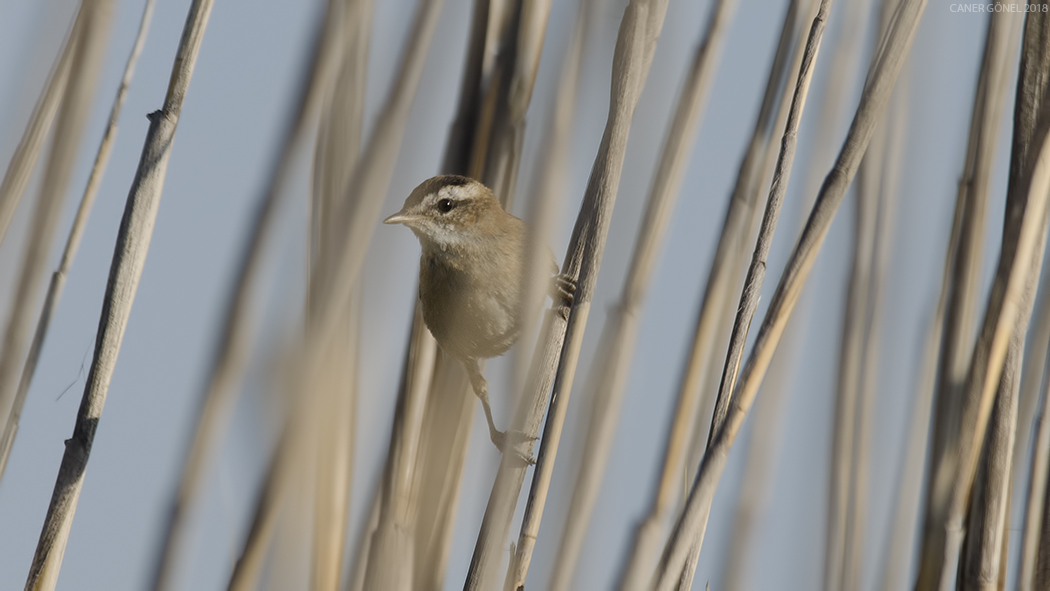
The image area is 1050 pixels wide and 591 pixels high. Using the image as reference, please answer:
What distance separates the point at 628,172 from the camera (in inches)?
61.0

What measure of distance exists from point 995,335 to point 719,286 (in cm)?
52

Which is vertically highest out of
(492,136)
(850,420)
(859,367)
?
(492,136)

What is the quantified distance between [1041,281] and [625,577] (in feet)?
3.40

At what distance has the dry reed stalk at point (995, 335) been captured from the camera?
1.54 metres

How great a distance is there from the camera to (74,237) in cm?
176

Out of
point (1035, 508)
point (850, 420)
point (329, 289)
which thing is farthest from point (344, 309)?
point (1035, 508)

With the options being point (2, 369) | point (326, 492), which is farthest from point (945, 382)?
point (2, 369)

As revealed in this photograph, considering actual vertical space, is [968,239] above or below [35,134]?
above

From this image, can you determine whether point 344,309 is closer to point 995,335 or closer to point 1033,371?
point 995,335

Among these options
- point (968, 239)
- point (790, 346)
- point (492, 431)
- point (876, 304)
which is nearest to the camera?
point (968, 239)

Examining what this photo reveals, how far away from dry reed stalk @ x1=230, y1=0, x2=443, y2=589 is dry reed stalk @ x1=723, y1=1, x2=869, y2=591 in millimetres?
1135

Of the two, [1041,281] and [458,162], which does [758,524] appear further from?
[458,162]

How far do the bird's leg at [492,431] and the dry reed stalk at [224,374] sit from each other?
1.48ft

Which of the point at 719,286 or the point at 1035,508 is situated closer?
the point at 1035,508
